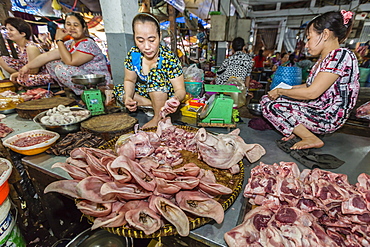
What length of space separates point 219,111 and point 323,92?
135 centimetres

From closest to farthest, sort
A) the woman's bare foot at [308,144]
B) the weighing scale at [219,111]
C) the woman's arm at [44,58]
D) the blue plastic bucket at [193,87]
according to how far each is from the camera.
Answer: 1. the woman's bare foot at [308,144]
2. the weighing scale at [219,111]
3. the blue plastic bucket at [193,87]
4. the woman's arm at [44,58]

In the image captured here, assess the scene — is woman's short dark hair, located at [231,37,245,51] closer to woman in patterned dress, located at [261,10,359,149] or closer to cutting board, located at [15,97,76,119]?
woman in patterned dress, located at [261,10,359,149]

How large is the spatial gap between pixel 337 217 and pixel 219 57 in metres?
8.05

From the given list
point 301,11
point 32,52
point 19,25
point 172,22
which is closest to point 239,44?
point 172,22

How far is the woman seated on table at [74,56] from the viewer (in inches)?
143

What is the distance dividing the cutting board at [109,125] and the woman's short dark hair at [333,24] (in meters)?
2.64

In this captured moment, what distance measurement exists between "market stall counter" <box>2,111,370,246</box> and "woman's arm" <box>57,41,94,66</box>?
4.82ft

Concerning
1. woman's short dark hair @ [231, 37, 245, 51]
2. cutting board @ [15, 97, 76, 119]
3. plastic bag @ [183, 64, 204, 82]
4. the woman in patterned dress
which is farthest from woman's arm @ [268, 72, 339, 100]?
cutting board @ [15, 97, 76, 119]

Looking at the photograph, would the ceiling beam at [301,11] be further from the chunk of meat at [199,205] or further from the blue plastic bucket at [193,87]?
the chunk of meat at [199,205]

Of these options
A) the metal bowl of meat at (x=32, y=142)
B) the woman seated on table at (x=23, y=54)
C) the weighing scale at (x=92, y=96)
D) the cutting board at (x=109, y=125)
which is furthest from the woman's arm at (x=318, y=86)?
the woman seated on table at (x=23, y=54)

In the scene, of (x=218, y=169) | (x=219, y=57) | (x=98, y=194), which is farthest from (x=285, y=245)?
(x=219, y=57)

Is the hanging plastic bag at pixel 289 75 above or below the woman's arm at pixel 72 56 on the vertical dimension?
below

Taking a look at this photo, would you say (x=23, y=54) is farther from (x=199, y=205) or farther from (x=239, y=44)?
(x=199, y=205)

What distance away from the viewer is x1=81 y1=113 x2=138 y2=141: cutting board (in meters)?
2.24
